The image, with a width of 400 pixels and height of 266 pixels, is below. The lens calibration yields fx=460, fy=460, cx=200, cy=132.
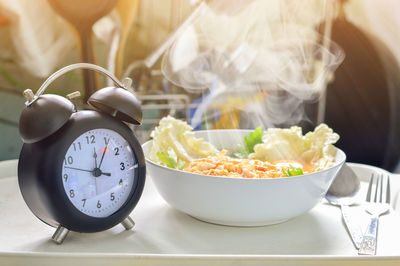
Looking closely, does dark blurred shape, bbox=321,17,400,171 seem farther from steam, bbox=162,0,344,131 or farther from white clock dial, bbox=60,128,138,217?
white clock dial, bbox=60,128,138,217

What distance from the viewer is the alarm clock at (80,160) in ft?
2.65

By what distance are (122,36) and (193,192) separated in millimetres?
1567

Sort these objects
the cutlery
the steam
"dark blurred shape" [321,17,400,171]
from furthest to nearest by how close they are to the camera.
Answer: "dark blurred shape" [321,17,400,171], the steam, the cutlery

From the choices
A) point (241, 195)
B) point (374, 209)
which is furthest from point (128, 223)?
point (374, 209)

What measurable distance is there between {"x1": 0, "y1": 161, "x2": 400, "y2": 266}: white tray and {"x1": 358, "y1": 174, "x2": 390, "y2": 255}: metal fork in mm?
18

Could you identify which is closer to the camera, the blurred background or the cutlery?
the cutlery

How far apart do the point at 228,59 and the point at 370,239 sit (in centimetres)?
171

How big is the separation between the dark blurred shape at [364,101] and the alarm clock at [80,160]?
6.37 ft

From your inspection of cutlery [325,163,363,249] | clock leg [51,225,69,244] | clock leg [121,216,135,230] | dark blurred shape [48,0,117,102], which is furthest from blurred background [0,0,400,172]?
clock leg [51,225,69,244]

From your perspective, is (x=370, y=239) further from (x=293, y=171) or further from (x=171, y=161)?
(x=171, y=161)

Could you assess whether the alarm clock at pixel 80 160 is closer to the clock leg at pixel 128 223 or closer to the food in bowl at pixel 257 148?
the clock leg at pixel 128 223

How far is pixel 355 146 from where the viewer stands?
2.68 m

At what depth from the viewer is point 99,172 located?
87cm

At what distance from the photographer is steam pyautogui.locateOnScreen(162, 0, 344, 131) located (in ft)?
7.93
